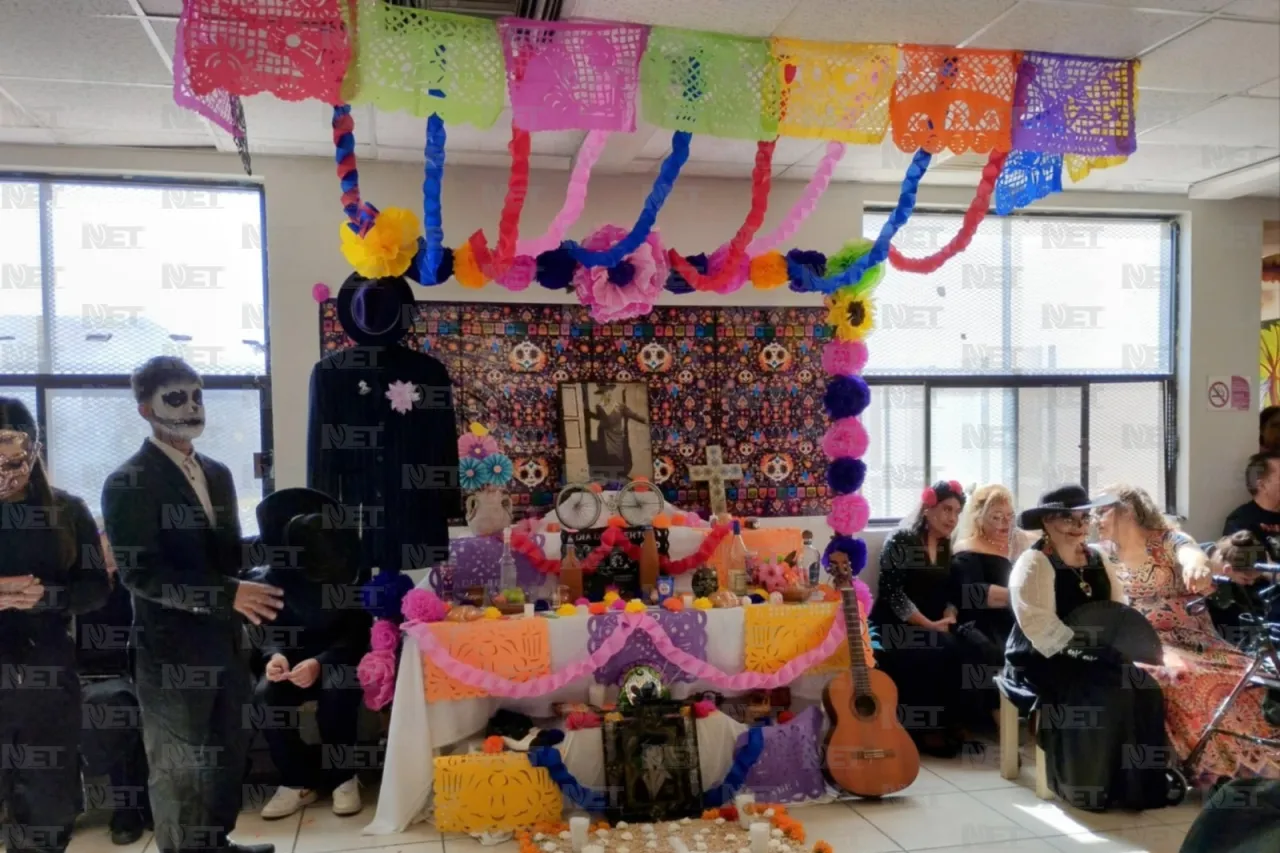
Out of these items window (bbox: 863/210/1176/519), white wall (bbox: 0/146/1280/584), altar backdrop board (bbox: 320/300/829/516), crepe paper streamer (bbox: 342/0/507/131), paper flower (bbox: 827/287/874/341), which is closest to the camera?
crepe paper streamer (bbox: 342/0/507/131)

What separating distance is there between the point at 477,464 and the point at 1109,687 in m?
2.96

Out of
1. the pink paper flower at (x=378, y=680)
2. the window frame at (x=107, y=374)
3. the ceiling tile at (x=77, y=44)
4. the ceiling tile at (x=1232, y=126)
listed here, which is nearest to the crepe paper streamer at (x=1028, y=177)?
the ceiling tile at (x=1232, y=126)

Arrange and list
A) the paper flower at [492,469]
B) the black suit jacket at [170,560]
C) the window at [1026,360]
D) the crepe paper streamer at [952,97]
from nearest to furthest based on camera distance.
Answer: the black suit jacket at [170,560] → the crepe paper streamer at [952,97] → the paper flower at [492,469] → the window at [1026,360]

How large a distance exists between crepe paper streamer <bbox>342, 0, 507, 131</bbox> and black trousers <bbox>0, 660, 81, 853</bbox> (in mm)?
2058

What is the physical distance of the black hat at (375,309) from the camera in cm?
332

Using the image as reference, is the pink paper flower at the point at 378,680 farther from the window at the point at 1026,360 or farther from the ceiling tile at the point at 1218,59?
the ceiling tile at the point at 1218,59

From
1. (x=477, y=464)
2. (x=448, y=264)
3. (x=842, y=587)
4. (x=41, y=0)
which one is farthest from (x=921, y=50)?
(x=41, y=0)

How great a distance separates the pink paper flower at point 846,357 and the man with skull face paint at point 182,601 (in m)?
2.68

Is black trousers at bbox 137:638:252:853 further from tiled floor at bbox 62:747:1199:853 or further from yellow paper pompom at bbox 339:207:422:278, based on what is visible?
yellow paper pompom at bbox 339:207:422:278

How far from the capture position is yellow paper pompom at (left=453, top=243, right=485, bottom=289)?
337cm

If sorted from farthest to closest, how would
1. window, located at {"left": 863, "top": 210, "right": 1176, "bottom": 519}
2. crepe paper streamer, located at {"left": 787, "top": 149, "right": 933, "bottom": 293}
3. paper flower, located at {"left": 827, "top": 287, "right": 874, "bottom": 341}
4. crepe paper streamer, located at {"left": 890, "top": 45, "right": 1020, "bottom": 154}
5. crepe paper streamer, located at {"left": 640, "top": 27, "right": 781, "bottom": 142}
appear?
window, located at {"left": 863, "top": 210, "right": 1176, "bottom": 519}, paper flower, located at {"left": 827, "top": 287, "right": 874, "bottom": 341}, crepe paper streamer, located at {"left": 787, "top": 149, "right": 933, "bottom": 293}, crepe paper streamer, located at {"left": 890, "top": 45, "right": 1020, "bottom": 154}, crepe paper streamer, located at {"left": 640, "top": 27, "right": 781, "bottom": 142}

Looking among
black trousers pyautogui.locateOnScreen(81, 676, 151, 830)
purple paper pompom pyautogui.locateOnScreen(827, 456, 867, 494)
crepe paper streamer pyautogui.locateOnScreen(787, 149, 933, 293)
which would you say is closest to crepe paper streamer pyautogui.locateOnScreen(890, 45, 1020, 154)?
crepe paper streamer pyautogui.locateOnScreen(787, 149, 933, 293)

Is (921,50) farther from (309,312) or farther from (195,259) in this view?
(195,259)

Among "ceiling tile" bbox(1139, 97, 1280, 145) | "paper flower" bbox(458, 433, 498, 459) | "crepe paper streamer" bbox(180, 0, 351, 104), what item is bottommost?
"paper flower" bbox(458, 433, 498, 459)
